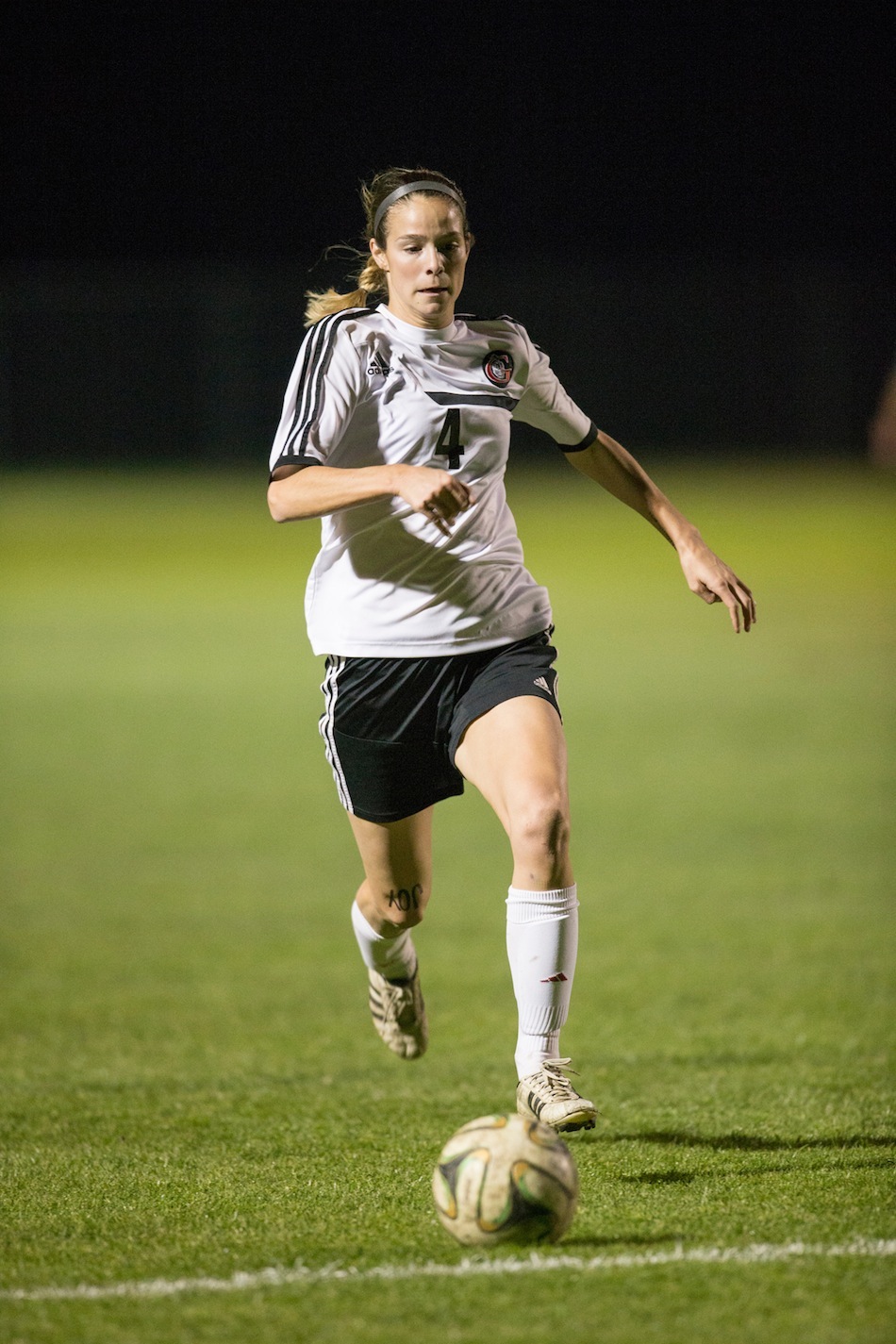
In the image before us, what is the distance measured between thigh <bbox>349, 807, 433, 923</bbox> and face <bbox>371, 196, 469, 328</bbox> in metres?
1.42

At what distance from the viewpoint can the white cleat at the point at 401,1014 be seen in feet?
18.2

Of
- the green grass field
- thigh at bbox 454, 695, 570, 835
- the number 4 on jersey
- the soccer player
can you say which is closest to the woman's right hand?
the soccer player

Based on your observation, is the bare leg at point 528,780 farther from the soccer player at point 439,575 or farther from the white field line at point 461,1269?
the white field line at point 461,1269

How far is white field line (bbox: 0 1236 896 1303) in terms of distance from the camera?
11.5 ft

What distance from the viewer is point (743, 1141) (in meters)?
4.71

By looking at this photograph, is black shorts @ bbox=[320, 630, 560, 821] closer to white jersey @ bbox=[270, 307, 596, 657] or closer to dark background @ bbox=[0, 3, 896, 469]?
white jersey @ bbox=[270, 307, 596, 657]

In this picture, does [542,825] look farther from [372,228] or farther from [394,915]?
[372,228]

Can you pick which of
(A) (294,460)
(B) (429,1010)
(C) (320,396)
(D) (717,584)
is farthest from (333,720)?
(B) (429,1010)

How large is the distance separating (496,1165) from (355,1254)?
14.3 inches

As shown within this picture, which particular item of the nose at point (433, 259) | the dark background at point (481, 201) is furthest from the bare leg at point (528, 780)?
the dark background at point (481, 201)

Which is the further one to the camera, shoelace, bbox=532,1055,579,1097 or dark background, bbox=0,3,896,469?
dark background, bbox=0,3,896,469

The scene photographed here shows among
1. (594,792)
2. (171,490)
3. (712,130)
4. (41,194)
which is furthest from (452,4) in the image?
(594,792)

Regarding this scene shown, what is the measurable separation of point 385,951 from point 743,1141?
4.31 ft

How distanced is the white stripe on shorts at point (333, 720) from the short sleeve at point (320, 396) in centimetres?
64
